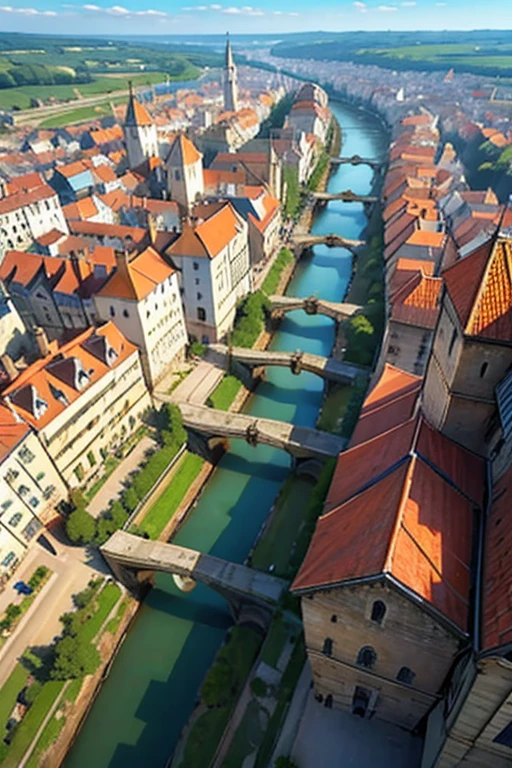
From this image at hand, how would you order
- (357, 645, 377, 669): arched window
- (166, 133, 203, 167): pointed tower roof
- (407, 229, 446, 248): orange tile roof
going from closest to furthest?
(357, 645, 377, 669): arched window → (407, 229, 446, 248): orange tile roof → (166, 133, 203, 167): pointed tower roof

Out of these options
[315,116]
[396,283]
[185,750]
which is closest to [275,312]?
[396,283]

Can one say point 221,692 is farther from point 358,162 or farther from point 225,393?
Result: point 358,162

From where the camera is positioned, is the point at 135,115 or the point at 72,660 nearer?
the point at 72,660

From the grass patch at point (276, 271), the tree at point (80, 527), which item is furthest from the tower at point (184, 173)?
the tree at point (80, 527)

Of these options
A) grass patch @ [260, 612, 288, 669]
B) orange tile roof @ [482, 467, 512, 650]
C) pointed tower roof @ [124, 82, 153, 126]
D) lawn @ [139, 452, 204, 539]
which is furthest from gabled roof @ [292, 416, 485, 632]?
pointed tower roof @ [124, 82, 153, 126]

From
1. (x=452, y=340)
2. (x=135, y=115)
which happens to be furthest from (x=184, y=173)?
(x=452, y=340)

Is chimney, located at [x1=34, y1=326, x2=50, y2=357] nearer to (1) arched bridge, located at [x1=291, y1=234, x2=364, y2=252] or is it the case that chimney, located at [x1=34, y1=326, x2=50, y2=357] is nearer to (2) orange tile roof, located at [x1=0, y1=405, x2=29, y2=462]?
(2) orange tile roof, located at [x1=0, y1=405, x2=29, y2=462]
